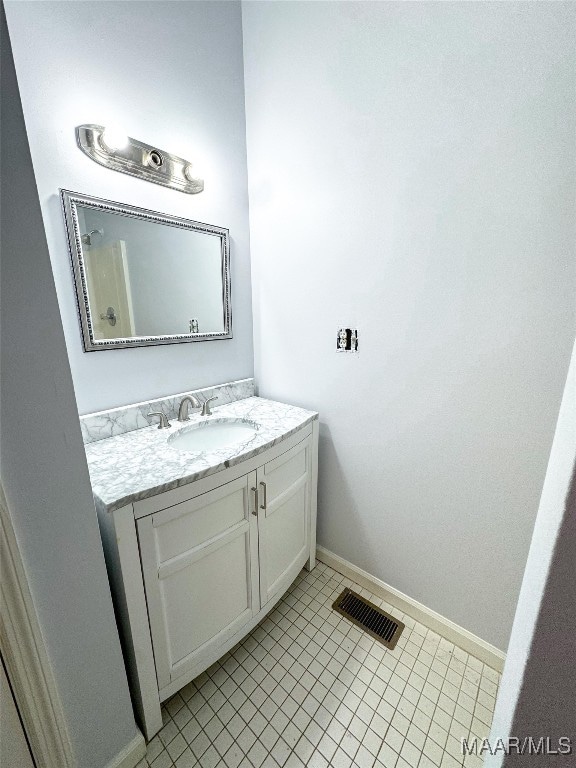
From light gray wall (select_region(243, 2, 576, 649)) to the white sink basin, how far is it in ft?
1.19

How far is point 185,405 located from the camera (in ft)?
4.48

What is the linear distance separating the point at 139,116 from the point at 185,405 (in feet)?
3.85

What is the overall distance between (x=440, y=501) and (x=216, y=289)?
1415 millimetres

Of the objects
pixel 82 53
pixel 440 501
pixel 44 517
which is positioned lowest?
pixel 440 501

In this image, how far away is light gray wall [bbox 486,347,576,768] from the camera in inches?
13.4

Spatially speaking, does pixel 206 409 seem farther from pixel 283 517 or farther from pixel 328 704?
pixel 328 704

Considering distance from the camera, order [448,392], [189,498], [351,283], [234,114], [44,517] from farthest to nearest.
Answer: [234,114]
[351,283]
[448,392]
[189,498]
[44,517]

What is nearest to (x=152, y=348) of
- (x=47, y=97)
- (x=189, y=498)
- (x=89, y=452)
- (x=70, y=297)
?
(x=70, y=297)

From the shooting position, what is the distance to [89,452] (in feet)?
3.46

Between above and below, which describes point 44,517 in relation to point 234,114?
below

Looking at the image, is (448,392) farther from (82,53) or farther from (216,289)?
(82,53)

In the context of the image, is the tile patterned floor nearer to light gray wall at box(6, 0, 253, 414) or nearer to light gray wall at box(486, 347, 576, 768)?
light gray wall at box(486, 347, 576, 768)

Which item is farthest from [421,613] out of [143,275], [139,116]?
[139,116]

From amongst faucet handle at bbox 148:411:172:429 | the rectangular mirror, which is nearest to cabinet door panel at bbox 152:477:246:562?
faucet handle at bbox 148:411:172:429
